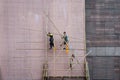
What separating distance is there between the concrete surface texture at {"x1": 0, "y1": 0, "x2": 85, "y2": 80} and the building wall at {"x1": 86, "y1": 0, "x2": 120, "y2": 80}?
0.82 meters

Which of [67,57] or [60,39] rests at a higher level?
[60,39]

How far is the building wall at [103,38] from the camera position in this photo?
16109 millimetres

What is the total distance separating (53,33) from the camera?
15.7 metres

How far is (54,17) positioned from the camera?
A: 1576cm

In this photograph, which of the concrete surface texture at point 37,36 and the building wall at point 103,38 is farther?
the building wall at point 103,38

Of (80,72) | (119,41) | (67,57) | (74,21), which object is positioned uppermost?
(74,21)

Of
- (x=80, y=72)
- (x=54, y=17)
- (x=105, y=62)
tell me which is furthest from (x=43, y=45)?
(x=105, y=62)

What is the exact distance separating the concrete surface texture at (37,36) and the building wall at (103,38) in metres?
0.82

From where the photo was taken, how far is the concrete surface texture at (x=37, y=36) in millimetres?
15625

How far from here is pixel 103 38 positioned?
16234 millimetres

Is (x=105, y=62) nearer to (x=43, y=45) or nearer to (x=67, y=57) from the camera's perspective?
(x=67, y=57)

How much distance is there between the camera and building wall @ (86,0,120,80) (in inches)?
634

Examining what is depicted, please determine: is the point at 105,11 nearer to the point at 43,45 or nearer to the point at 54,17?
the point at 54,17

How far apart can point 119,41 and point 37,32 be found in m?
6.06
